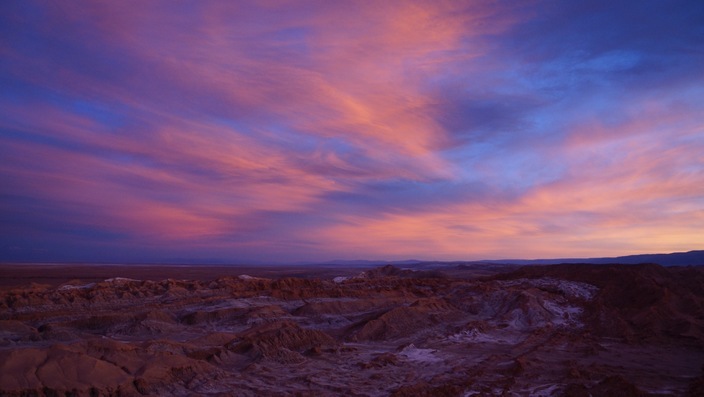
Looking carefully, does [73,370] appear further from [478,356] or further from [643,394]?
[643,394]

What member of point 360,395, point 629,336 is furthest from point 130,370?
point 629,336

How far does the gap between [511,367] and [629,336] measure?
789 cm

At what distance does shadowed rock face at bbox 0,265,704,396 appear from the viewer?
10.1 metres

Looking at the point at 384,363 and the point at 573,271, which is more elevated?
the point at 573,271

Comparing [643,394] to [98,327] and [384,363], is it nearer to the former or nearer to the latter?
[384,363]

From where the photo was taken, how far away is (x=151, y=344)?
11930 mm

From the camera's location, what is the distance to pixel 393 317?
18.3 meters

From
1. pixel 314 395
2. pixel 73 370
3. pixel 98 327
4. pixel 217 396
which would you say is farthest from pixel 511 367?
pixel 98 327

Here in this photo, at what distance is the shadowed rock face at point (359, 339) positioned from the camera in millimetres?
10055

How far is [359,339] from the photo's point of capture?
16.5m

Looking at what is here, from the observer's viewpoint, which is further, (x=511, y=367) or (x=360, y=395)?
(x=511, y=367)

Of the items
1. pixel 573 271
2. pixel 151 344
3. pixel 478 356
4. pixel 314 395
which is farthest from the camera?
pixel 573 271

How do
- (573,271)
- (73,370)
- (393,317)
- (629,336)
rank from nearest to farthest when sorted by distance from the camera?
(73,370) < (629,336) < (393,317) < (573,271)

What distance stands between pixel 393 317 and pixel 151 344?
9.52 metres
